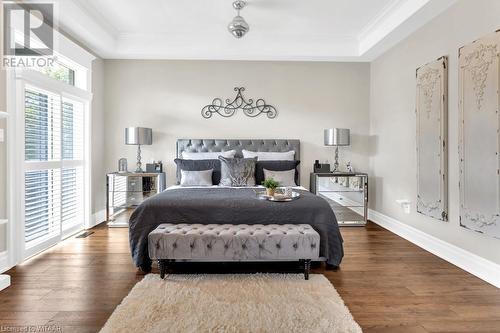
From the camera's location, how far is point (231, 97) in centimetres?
576

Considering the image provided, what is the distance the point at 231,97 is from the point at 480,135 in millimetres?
3770

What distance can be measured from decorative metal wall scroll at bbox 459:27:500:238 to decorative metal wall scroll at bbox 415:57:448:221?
0.29 m

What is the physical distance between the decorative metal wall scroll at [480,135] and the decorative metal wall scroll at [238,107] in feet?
10.0

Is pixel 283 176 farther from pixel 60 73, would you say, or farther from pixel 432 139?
pixel 60 73

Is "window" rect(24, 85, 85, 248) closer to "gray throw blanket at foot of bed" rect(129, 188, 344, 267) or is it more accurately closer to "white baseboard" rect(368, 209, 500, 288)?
"gray throw blanket at foot of bed" rect(129, 188, 344, 267)

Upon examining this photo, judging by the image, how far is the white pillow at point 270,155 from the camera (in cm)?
539

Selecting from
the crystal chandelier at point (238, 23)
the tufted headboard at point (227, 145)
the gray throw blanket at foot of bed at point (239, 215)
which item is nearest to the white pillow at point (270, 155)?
the tufted headboard at point (227, 145)

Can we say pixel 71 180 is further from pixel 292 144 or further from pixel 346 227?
pixel 346 227

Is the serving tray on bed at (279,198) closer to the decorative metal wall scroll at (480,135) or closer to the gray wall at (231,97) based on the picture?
the decorative metal wall scroll at (480,135)

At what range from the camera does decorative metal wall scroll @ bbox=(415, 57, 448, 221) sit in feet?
12.1

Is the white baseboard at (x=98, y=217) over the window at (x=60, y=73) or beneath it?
beneath

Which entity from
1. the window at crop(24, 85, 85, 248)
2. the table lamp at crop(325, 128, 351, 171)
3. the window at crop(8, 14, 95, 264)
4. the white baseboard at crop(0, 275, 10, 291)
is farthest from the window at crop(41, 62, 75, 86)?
the table lamp at crop(325, 128, 351, 171)

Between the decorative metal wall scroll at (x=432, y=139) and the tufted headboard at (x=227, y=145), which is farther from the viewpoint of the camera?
the tufted headboard at (x=227, y=145)

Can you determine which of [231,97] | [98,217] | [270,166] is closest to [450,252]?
[270,166]
